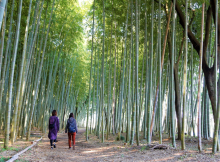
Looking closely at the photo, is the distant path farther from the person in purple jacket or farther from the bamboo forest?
the bamboo forest

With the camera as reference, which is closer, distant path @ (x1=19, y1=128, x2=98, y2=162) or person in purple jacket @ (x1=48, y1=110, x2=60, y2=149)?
distant path @ (x1=19, y1=128, x2=98, y2=162)

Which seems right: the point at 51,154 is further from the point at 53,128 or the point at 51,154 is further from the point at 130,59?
the point at 130,59

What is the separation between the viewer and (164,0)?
5.61 m

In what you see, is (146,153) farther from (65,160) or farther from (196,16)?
(196,16)

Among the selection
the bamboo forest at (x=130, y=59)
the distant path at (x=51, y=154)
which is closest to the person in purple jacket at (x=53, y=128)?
the distant path at (x=51, y=154)

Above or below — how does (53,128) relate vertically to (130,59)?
below

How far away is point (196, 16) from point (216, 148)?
4.45 m

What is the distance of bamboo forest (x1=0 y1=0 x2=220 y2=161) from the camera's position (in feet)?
15.1

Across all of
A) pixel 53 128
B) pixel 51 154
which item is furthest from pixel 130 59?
pixel 51 154

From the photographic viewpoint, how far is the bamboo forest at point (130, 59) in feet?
15.1

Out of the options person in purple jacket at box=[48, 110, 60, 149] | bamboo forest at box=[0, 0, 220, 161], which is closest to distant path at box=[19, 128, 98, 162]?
person in purple jacket at box=[48, 110, 60, 149]

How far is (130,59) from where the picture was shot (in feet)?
19.3

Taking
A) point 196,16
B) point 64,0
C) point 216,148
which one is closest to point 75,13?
point 64,0

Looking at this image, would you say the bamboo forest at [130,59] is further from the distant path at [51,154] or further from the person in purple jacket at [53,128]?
the person in purple jacket at [53,128]
